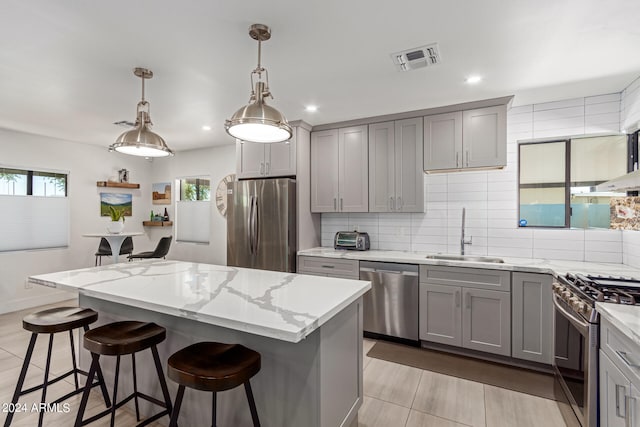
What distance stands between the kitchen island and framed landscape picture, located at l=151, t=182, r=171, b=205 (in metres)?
3.74

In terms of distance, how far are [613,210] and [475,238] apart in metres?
1.20

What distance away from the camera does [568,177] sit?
10.4 ft

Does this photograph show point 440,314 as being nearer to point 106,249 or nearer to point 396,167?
point 396,167

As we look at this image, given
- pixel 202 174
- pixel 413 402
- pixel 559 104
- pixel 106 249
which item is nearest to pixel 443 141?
pixel 559 104

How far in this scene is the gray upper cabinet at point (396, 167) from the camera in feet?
11.3

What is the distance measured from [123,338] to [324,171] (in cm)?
281

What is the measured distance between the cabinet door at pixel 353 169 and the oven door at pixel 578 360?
6.88ft

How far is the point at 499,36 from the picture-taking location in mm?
1977

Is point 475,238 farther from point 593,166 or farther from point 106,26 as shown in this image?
point 106,26

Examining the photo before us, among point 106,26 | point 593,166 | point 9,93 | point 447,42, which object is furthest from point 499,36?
point 9,93

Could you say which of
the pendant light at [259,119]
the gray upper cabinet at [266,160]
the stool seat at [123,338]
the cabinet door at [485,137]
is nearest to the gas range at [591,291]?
the cabinet door at [485,137]

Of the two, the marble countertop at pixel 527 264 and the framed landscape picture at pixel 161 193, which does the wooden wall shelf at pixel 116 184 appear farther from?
the marble countertop at pixel 527 264

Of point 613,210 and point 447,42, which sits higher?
point 447,42

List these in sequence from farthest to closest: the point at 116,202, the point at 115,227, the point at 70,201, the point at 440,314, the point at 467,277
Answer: the point at 116,202
the point at 70,201
the point at 115,227
the point at 440,314
the point at 467,277
